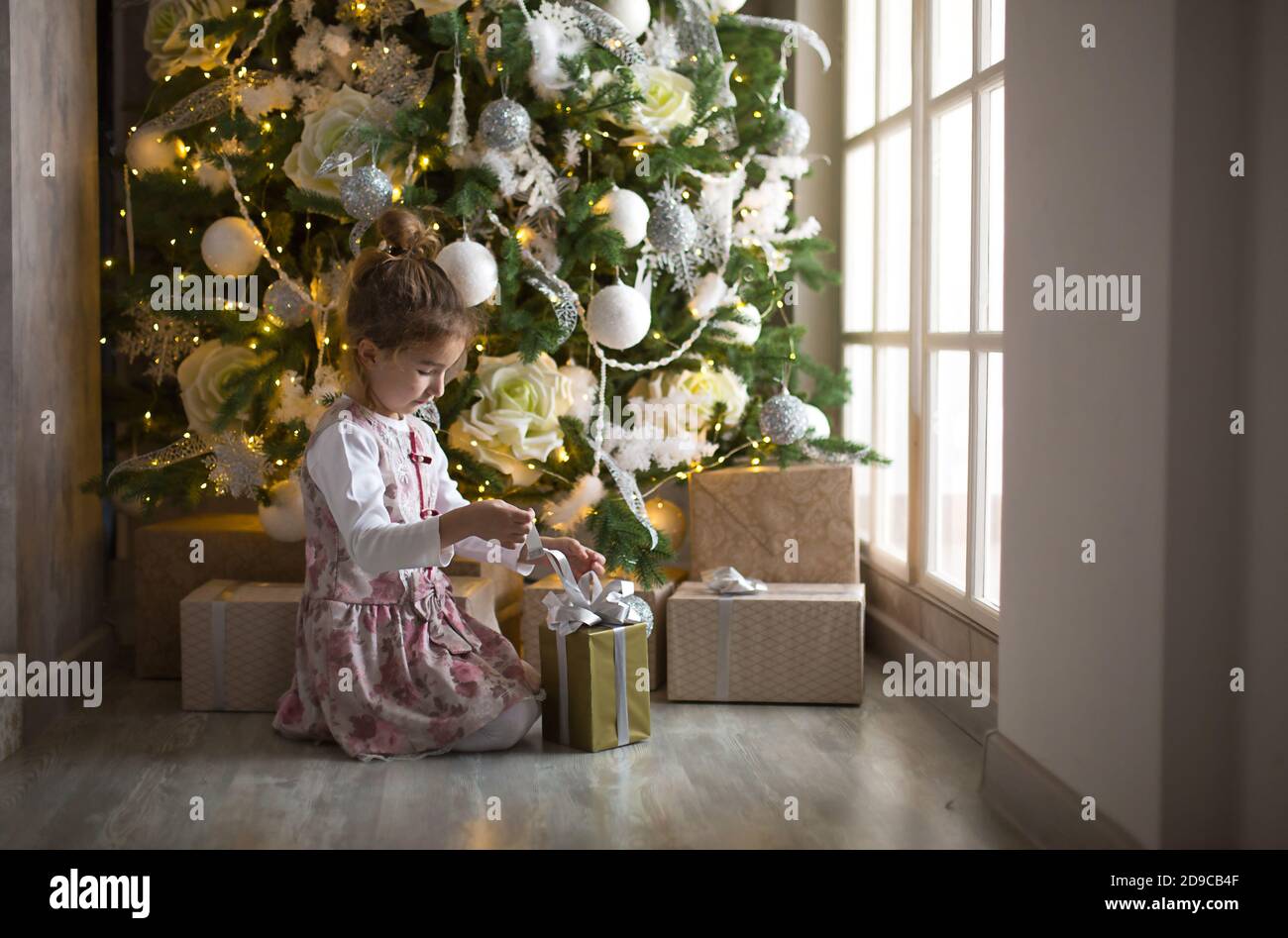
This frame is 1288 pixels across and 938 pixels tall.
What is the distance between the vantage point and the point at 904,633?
3352 mm

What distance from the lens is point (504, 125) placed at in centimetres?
292

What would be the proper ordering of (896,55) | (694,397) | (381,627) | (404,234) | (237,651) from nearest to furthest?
(404,234)
(381,627)
(237,651)
(694,397)
(896,55)

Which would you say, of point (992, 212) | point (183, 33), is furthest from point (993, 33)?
point (183, 33)

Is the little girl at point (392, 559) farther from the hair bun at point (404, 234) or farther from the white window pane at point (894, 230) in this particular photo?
the white window pane at point (894, 230)

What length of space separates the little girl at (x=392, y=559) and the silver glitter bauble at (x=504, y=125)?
33 centimetres

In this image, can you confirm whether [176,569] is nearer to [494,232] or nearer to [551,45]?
[494,232]

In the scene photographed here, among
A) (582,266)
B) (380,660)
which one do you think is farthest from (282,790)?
(582,266)

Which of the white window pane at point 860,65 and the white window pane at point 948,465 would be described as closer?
the white window pane at point 948,465

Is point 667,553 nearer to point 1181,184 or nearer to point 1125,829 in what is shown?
point 1125,829

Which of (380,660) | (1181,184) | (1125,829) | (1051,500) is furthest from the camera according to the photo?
(380,660)

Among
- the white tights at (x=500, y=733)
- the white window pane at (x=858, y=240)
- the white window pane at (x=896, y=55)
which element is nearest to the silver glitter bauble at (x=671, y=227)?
the white window pane at (x=896, y=55)

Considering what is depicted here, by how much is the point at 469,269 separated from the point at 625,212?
41 cm

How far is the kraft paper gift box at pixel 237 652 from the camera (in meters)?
3.02

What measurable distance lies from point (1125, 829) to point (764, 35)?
231 cm
